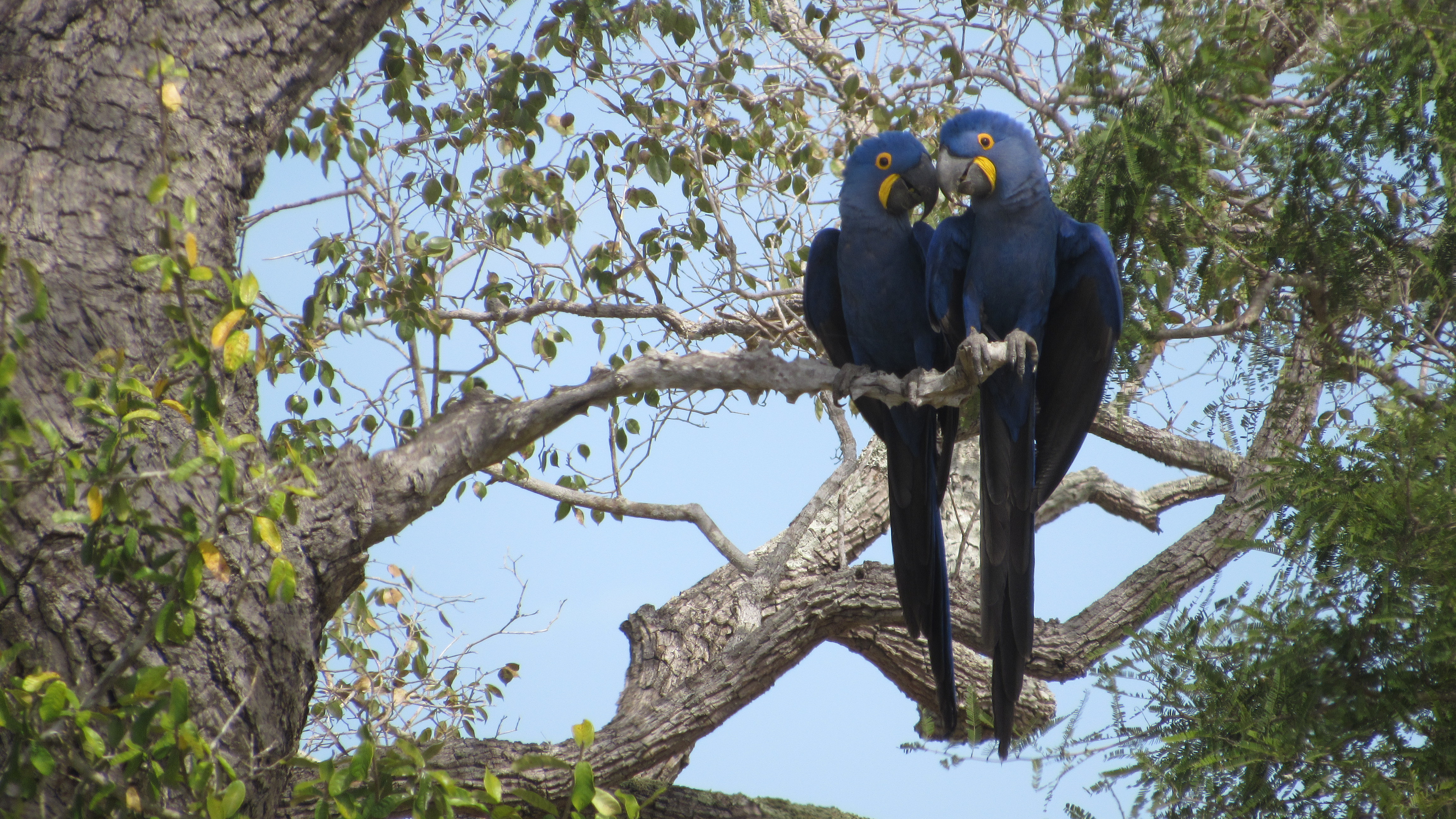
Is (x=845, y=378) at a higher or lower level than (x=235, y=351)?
higher

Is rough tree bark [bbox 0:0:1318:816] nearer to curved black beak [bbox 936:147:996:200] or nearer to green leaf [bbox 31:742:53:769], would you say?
green leaf [bbox 31:742:53:769]

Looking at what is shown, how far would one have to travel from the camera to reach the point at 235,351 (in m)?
1.42

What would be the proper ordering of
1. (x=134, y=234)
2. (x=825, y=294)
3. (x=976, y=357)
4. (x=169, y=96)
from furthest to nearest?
(x=825, y=294) → (x=976, y=357) → (x=134, y=234) → (x=169, y=96)

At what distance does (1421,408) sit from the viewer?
219cm

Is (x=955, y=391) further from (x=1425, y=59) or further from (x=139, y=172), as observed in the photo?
(x=139, y=172)

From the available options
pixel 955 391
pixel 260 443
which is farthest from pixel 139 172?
pixel 955 391

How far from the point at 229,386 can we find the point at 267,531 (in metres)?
0.53

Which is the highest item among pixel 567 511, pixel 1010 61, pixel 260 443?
pixel 1010 61

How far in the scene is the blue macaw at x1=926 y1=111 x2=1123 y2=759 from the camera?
8.71 feet

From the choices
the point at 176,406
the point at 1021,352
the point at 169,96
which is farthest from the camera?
the point at 1021,352

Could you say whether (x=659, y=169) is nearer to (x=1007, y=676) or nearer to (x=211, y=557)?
(x=1007, y=676)

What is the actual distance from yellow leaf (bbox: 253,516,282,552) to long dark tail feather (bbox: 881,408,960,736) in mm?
1814

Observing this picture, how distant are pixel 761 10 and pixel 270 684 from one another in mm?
2690

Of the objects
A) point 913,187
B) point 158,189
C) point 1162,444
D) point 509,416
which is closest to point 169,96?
point 158,189
